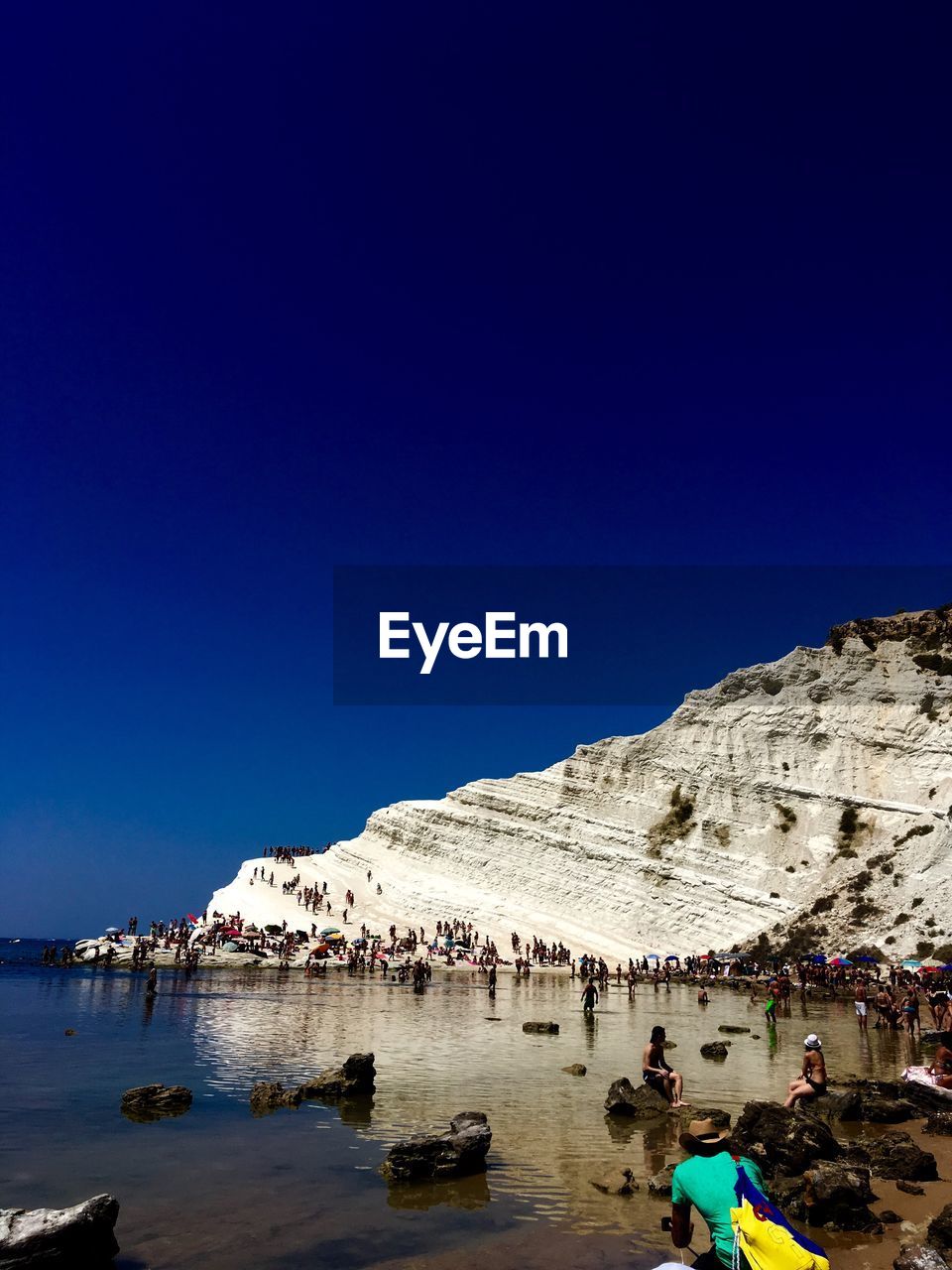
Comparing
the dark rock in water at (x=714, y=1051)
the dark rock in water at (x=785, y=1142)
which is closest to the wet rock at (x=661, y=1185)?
the dark rock in water at (x=785, y=1142)

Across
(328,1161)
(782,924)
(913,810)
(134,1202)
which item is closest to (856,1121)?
(328,1161)

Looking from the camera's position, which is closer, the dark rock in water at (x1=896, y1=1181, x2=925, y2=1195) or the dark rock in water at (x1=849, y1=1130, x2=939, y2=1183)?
the dark rock in water at (x1=896, y1=1181, x2=925, y2=1195)

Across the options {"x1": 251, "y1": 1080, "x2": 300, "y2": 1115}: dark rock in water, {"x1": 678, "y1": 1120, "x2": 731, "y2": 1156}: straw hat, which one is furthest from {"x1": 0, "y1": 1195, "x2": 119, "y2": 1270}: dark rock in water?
{"x1": 251, "y1": 1080, "x2": 300, "y2": 1115}: dark rock in water

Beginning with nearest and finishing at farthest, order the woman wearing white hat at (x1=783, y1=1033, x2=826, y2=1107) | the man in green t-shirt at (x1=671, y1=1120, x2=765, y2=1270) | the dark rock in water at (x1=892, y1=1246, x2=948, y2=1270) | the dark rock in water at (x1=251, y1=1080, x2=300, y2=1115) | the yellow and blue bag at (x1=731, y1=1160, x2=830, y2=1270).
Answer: the yellow and blue bag at (x1=731, y1=1160, x2=830, y2=1270) < the man in green t-shirt at (x1=671, y1=1120, x2=765, y2=1270) < the dark rock in water at (x1=892, y1=1246, x2=948, y2=1270) < the woman wearing white hat at (x1=783, y1=1033, x2=826, y2=1107) < the dark rock in water at (x1=251, y1=1080, x2=300, y2=1115)

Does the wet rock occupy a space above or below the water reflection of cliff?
above

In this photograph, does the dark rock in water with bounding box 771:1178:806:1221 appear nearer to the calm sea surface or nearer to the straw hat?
the calm sea surface

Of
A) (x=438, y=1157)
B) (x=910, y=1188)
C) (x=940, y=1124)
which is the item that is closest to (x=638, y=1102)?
(x=940, y=1124)

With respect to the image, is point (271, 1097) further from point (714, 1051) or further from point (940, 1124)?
point (714, 1051)

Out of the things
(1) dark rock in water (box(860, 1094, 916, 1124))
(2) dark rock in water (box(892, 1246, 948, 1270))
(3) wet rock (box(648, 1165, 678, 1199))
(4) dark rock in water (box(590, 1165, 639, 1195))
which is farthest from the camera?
(1) dark rock in water (box(860, 1094, 916, 1124))
